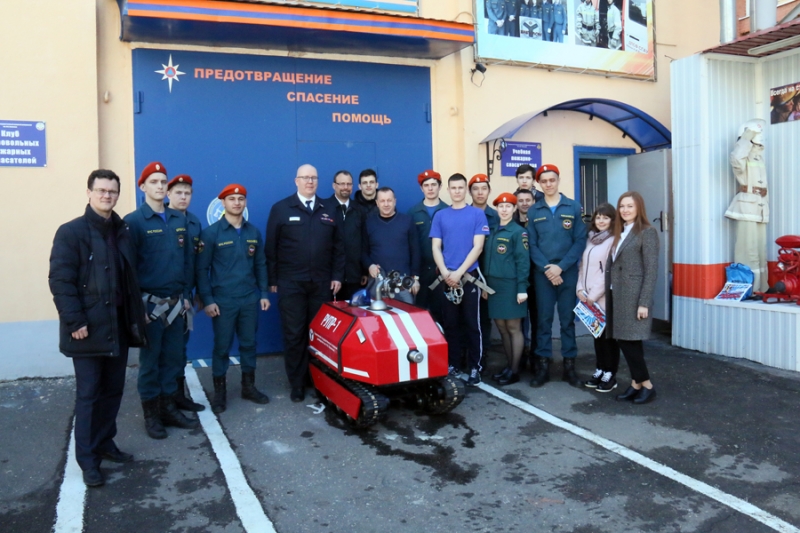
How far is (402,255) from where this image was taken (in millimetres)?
5926

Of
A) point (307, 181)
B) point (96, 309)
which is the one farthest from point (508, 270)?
point (96, 309)

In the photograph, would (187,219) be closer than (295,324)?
Yes

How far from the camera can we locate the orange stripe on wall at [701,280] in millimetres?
7059

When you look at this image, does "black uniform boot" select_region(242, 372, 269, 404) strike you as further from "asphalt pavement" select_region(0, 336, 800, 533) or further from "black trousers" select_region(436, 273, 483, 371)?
"black trousers" select_region(436, 273, 483, 371)

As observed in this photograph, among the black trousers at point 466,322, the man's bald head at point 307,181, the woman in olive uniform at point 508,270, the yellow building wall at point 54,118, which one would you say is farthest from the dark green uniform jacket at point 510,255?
the yellow building wall at point 54,118

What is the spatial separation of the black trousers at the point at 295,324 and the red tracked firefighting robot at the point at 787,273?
185 inches

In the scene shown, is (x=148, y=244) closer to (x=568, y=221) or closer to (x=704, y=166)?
(x=568, y=221)

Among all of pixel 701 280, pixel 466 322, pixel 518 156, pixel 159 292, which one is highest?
pixel 518 156

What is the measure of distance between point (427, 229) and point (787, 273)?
3.76 m

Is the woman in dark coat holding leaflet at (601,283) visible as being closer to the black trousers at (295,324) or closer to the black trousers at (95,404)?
the black trousers at (295,324)

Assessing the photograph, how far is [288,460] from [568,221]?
3.28 m

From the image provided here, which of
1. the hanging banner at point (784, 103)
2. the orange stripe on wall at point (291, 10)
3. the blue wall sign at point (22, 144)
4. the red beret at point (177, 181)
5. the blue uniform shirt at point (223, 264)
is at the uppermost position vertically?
the orange stripe on wall at point (291, 10)

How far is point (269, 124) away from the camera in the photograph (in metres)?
Result: 7.11

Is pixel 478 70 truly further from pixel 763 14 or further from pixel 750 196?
pixel 750 196
